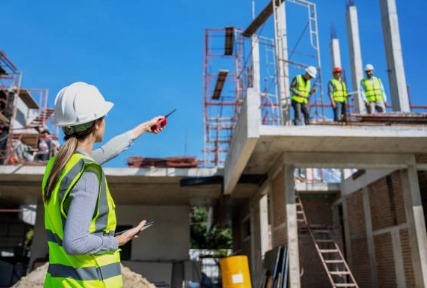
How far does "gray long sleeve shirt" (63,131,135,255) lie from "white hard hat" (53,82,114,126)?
0.26m

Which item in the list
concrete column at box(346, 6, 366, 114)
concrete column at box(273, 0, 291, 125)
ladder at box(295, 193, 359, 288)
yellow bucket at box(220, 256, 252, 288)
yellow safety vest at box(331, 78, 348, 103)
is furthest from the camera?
concrete column at box(346, 6, 366, 114)

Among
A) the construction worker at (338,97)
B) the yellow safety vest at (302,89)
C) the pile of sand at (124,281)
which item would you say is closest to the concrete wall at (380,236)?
the construction worker at (338,97)

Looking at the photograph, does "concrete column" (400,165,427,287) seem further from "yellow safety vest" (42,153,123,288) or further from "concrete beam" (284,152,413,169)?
"yellow safety vest" (42,153,123,288)

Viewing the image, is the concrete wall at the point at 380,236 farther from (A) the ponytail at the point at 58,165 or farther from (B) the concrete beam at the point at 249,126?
(A) the ponytail at the point at 58,165

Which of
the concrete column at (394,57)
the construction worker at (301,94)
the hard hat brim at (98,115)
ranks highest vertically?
the concrete column at (394,57)

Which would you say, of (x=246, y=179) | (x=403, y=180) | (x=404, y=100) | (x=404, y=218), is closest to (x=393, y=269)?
(x=404, y=218)

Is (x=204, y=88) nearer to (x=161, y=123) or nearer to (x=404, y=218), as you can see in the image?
(x=404, y=218)

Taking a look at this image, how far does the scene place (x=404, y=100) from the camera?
14.5m

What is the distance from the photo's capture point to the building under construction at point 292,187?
9.58m

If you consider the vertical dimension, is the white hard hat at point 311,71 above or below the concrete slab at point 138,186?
above

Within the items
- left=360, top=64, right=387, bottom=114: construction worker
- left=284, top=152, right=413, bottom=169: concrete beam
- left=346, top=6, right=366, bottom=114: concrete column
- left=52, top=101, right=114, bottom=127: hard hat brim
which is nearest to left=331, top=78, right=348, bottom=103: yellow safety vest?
left=284, top=152, right=413, bottom=169: concrete beam

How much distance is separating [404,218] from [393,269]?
1469mm

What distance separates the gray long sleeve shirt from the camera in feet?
4.64

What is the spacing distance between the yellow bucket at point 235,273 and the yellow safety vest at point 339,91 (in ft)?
16.0
